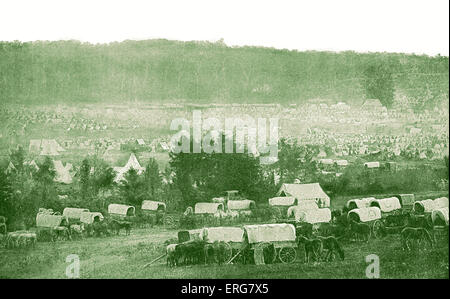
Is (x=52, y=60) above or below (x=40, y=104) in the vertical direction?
above

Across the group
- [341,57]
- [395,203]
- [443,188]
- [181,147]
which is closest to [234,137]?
[181,147]

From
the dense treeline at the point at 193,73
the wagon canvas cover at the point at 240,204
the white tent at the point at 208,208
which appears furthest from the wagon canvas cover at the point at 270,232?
the dense treeline at the point at 193,73

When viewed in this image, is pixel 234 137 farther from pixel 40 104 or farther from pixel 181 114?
pixel 40 104

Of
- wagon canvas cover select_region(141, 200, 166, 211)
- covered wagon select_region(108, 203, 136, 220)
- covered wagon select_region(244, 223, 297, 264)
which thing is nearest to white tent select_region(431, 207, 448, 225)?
covered wagon select_region(244, 223, 297, 264)

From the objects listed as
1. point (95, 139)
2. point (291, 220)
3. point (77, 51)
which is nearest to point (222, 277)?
point (291, 220)

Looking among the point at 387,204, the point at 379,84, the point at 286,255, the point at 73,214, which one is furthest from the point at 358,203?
the point at 73,214
